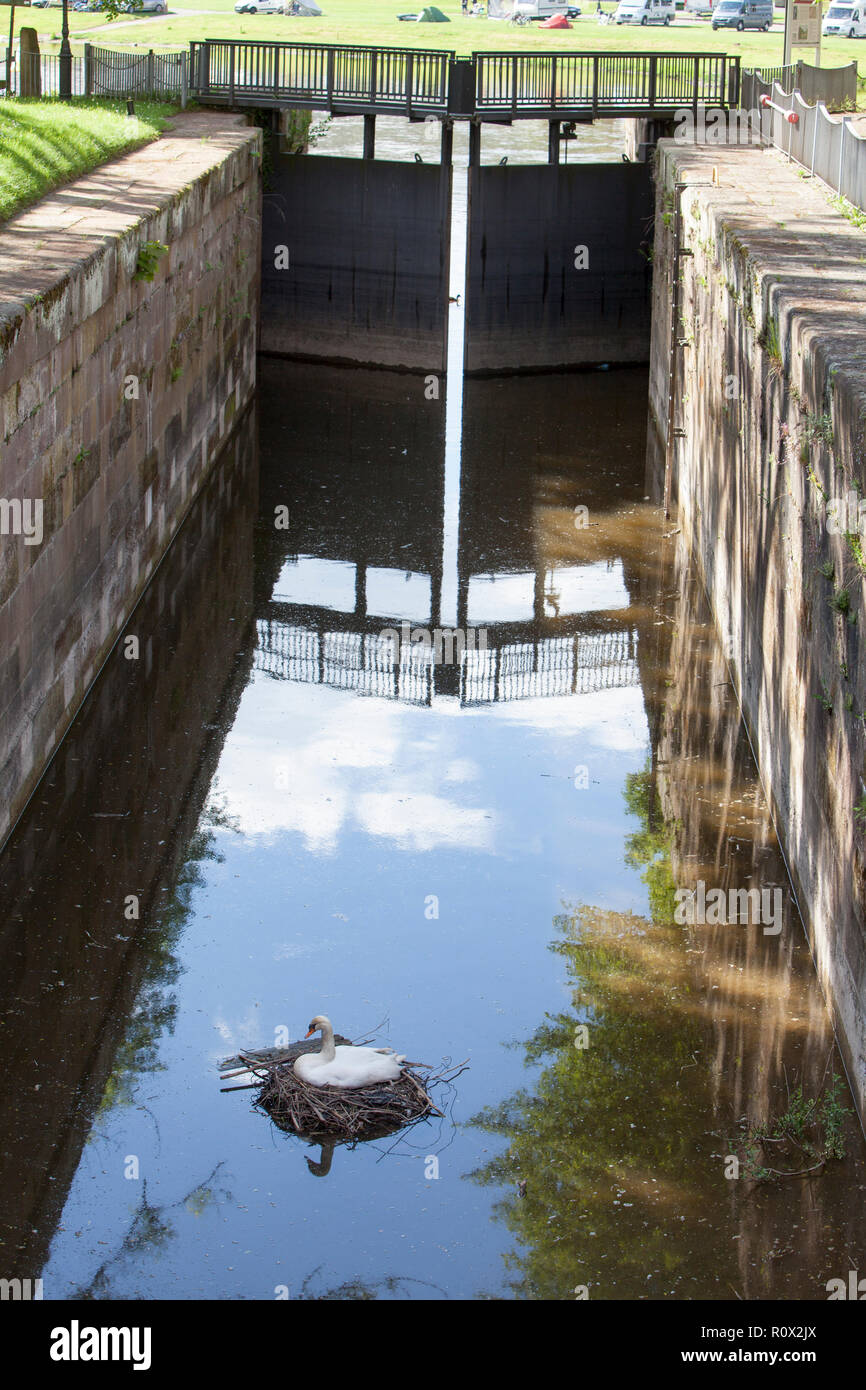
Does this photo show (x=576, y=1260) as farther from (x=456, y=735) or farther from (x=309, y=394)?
(x=309, y=394)

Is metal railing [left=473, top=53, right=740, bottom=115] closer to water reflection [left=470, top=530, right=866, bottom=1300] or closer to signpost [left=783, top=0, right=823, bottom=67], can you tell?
signpost [left=783, top=0, right=823, bottom=67]

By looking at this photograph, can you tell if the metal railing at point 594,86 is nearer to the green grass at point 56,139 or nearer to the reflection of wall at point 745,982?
the green grass at point 56,139

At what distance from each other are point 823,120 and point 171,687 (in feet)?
34.4

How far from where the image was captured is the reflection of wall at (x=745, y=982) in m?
8.69

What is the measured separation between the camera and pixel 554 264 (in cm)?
2791

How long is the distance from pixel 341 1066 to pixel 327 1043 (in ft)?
0.49

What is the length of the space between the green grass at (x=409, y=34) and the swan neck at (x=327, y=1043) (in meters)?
36.8

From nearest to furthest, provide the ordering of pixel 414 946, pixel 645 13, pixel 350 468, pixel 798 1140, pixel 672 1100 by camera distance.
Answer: pixel 798 1140 → pixel 672 1100 → pixel 414 946 → pixel 350 468 → pixel 645 13

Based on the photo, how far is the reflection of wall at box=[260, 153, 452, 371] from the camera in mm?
27250

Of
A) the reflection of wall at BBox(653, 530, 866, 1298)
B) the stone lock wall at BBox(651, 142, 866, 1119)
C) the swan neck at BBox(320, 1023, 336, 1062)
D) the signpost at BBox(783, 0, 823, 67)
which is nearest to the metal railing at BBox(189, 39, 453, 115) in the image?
the signpost at BBox(783, 0, 823, 67)

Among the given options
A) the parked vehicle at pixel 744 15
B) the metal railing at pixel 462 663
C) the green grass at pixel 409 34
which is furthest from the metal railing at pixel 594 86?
the parked vehicle at pixel 744 15

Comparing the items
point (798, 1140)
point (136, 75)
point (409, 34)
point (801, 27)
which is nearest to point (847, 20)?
point (409, 34)

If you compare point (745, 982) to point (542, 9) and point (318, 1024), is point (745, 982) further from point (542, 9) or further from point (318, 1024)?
point (542, 9)

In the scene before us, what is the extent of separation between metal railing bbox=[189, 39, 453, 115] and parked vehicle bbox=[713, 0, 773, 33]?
119 feet
